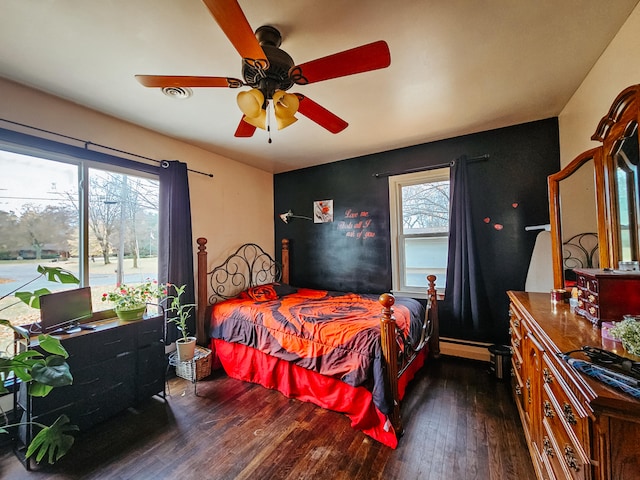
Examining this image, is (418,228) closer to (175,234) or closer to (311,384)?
→ (311,384)

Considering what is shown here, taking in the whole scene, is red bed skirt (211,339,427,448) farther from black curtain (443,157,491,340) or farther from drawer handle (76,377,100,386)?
drawer handle (76,377,100,386)

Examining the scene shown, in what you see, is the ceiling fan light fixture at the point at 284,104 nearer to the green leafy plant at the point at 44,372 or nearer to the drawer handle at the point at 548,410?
the green leafy plant at the point at 44,372

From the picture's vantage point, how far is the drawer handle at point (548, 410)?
43.5 inches

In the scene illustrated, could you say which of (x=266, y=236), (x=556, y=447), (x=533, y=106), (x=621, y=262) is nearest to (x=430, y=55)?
(x=533, y=106)

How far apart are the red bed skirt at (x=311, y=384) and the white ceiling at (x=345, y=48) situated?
2278mm

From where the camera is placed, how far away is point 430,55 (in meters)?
1.68

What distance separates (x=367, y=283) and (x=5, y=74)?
3.70 metres

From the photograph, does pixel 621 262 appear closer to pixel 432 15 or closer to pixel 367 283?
pixel 432 15

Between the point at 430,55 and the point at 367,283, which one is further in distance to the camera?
the point at 367,283

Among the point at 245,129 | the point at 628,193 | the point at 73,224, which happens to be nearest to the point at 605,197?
the point at 628,193

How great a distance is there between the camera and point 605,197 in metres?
1.57

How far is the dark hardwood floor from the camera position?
5.05ft

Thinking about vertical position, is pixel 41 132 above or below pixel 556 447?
above

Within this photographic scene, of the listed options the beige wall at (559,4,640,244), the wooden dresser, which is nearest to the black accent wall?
the beige wall at (559,4,640,244)
